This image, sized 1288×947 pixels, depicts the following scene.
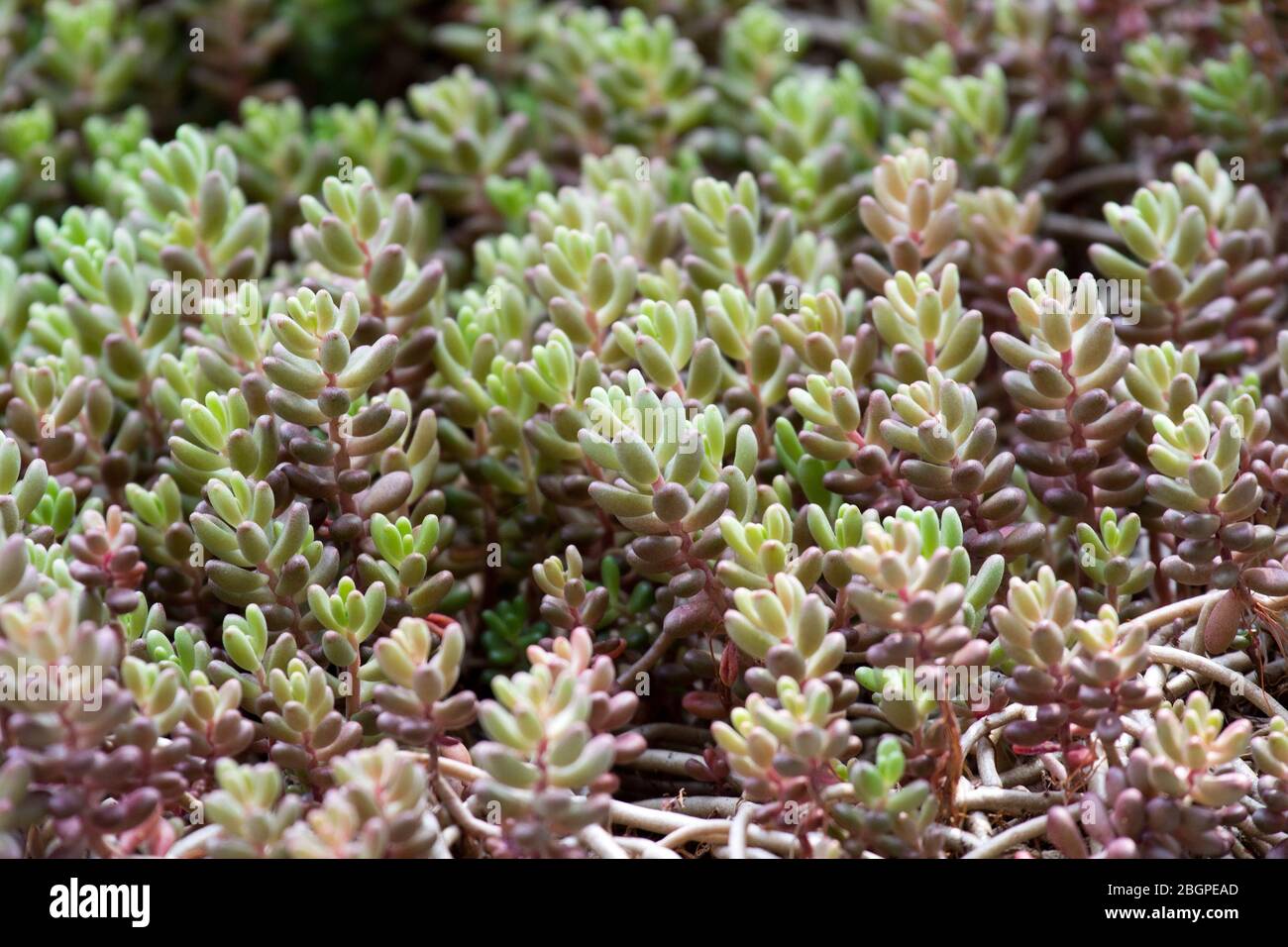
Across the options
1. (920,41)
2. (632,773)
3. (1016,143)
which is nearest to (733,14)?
(920,41)

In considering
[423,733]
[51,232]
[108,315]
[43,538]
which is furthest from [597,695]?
[51,232]

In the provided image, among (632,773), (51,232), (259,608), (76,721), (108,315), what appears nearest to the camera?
(76,721)

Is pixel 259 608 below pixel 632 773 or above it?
above

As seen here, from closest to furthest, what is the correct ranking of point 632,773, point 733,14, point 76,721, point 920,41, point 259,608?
point 76,721
point 259,608
point 632,773
point 920,41
point 733,14
